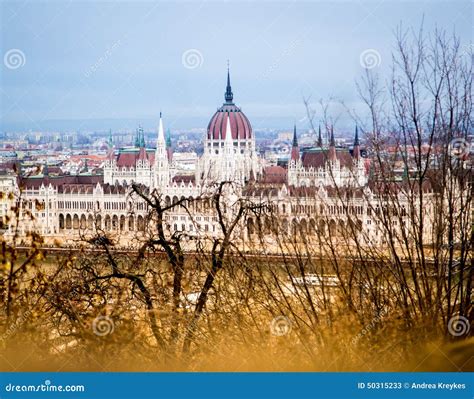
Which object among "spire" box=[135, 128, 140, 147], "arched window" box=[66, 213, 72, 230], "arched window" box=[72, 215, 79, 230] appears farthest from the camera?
"spire" box=[135, 128, 140, 147]

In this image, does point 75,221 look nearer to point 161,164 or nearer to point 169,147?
point 161,164

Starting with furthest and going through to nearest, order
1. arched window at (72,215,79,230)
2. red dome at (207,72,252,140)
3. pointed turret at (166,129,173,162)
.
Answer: pointed turret at (166,129,173,162) < red dome at (207,72,252,140) < arched window at (72,215,79,230)

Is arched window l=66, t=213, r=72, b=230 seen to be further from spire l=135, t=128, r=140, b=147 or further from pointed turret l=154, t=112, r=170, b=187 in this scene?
spire l=135, t=128, r=140, b=147

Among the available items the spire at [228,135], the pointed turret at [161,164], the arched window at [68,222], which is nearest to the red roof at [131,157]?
the pointed turret at [161,164]

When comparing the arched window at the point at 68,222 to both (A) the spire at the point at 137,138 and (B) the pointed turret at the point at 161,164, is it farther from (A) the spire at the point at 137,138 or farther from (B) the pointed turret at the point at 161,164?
(A) the spire at the point at 137,138

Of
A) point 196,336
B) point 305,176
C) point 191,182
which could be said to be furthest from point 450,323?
point 191,182

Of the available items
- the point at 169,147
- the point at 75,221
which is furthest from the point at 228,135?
the point at 75,221

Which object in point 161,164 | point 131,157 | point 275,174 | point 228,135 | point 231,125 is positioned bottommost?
point 275,174

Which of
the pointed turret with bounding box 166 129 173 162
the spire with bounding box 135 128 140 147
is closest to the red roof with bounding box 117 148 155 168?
the pointed turret with bounding box 166 129 173 162

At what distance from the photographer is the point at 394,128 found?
3.08m

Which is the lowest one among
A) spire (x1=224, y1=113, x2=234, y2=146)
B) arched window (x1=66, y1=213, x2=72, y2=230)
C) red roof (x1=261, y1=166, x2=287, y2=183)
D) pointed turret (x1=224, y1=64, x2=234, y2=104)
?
arched window (x1=66, y1=213, x2=72, y2=230)

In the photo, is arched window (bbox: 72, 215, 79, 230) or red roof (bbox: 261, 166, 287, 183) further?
arched window (bbox: 72, 215, 79, 230)

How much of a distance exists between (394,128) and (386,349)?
90cm

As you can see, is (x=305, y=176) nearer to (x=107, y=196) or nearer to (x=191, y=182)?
(x=191, y=182)
